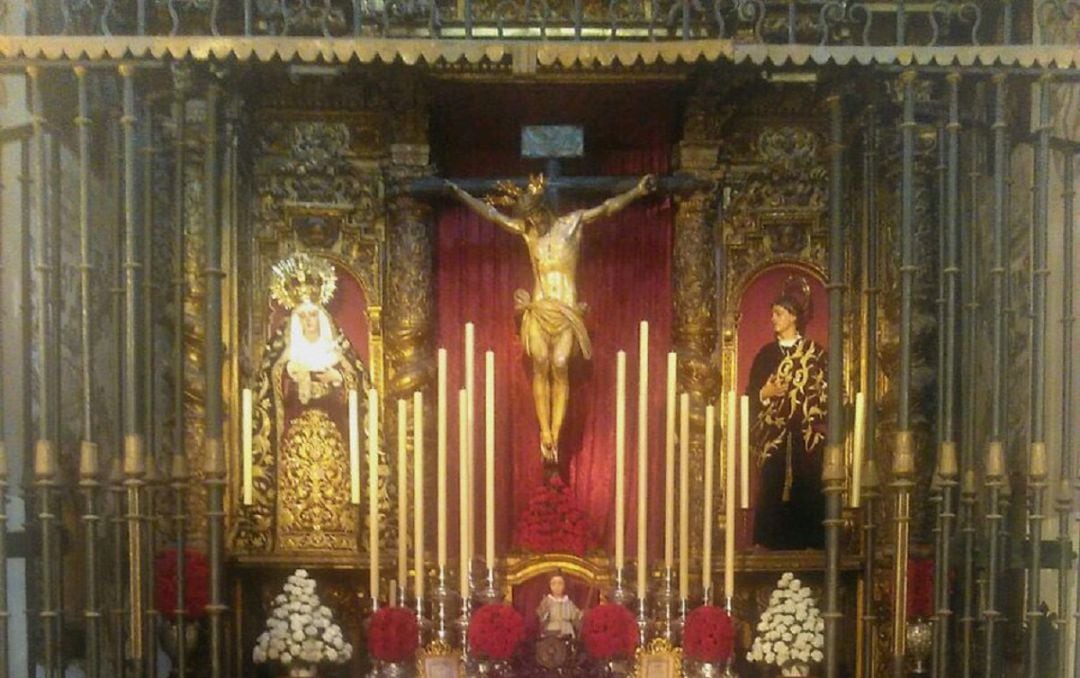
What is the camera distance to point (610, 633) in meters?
6.25

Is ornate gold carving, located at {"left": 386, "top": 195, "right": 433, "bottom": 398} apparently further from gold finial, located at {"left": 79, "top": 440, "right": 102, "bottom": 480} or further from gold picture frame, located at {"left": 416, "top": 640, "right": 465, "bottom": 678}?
gold finial, located at {"left": 79, "top": 440, "right": 102, "bottom": 480}

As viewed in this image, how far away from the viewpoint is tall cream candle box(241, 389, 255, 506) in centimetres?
695

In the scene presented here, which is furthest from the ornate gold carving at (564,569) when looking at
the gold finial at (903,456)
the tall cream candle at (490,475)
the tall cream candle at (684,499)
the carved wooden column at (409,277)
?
the gold finial at (903,456)

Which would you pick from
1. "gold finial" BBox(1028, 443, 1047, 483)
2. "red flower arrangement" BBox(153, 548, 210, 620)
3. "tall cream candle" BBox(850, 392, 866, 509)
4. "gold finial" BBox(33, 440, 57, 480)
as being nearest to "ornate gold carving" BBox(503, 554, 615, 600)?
"tall cream candle" BBox(850, 392, 866, 509)

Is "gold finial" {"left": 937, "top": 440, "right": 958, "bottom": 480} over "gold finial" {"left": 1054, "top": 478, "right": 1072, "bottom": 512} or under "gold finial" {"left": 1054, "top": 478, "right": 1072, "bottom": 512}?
over

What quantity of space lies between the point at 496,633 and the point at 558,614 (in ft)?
1.58

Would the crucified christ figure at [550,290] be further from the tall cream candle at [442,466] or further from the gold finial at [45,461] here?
the gold finial at [45,461]

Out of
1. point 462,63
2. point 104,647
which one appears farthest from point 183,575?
point 462,63

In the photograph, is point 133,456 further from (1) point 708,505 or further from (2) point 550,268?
(1) point 708,505

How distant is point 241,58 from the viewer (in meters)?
6.05

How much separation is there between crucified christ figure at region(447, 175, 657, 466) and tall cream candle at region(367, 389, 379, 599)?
0.92m

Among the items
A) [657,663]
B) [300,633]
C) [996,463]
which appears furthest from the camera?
[300,633]

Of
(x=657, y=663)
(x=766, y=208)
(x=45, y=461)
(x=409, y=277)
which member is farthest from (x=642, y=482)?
(x=45, y=461)

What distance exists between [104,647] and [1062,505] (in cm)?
481
